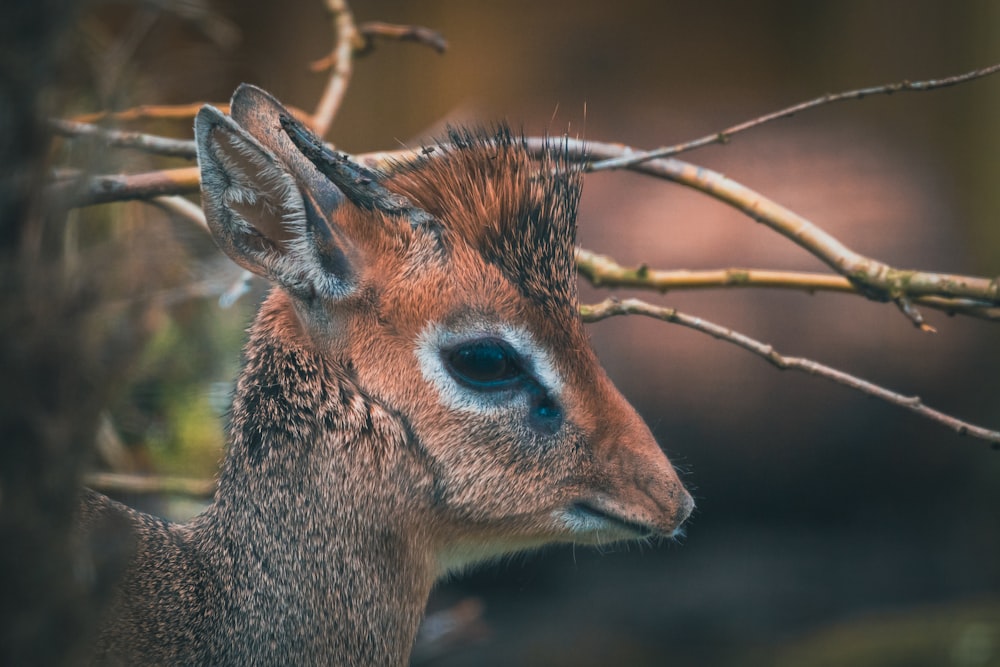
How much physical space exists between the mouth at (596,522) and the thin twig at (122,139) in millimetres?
1163

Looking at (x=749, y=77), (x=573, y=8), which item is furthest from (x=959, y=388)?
(x=573, y=8)

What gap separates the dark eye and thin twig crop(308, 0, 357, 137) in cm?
147

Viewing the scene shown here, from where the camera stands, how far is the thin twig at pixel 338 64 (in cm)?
323

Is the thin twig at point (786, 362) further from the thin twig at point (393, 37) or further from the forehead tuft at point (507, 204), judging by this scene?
the thin twig at point (393, 37)

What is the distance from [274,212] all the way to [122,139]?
35 centimetres

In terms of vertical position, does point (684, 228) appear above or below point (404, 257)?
above

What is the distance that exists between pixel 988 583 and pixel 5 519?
21.7ft

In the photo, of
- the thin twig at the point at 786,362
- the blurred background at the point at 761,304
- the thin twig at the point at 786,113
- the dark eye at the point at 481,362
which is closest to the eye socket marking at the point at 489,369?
the dark eye at the point at 481,362

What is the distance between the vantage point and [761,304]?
21.1ft

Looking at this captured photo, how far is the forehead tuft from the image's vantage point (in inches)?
83.1

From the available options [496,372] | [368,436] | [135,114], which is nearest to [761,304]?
[496,372]

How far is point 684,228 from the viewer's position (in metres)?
6.45

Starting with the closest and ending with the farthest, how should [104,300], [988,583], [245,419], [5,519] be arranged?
[5,519], [104,300], [245,419], [988,583]

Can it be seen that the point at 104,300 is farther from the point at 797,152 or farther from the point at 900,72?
the point at 900,72
